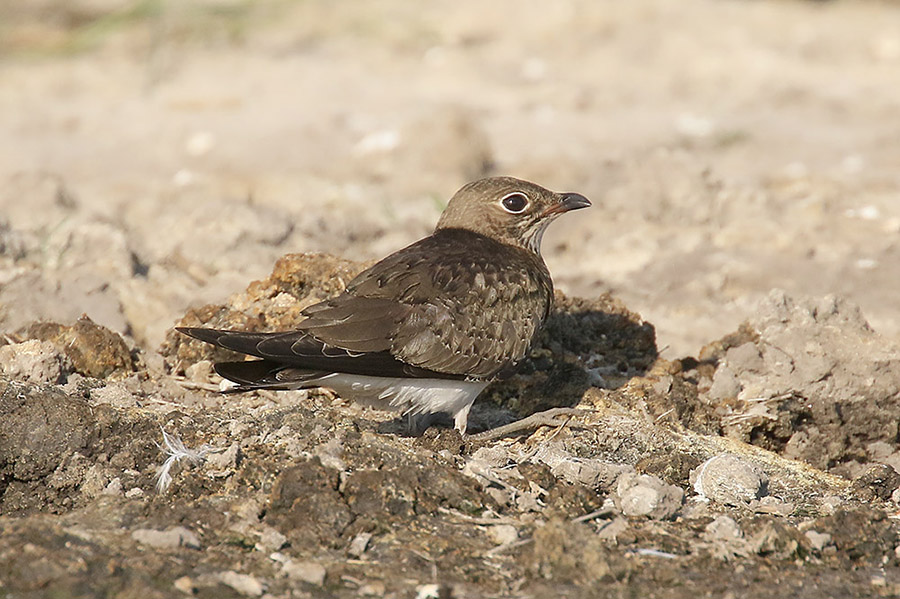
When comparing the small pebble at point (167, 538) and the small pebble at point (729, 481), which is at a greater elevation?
the small pebble at point (167, 538)

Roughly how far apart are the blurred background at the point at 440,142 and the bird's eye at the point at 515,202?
1230 millimetres

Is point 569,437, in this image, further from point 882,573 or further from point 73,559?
point 73,559

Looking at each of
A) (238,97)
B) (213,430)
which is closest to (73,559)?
(213,430)

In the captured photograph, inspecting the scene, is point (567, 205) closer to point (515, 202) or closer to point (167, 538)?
point (515, 202)

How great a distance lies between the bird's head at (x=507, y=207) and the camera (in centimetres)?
606

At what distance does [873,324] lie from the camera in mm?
6719

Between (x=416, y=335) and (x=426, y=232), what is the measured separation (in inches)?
124

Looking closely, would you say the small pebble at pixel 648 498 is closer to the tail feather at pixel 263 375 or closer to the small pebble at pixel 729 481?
the small pebble at pixel 729 481

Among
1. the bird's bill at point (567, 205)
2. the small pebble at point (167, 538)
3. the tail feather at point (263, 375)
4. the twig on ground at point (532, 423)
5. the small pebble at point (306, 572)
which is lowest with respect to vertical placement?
the twig on ground at point (532, 423)

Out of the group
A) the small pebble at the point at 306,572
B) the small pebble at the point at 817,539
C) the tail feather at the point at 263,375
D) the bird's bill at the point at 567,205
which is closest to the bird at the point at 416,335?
the tail feather at the point at 263,375

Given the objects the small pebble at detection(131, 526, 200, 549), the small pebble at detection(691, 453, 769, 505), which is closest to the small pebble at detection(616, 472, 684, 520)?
the small pebble at detection(691, 453, 769, 505)

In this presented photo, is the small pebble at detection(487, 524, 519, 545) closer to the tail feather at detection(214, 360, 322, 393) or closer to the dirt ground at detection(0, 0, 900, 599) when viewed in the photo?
the dirt ground at detection(0, 0, 900, 599)

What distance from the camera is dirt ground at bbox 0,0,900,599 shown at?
4.04m

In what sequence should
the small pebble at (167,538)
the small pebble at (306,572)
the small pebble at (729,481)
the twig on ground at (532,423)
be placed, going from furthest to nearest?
1. the twig on ground at (532,423)
2. the small pebble at (729,481)
3. the small pebble at (167,538)
4. the small pebble at (306,572)
